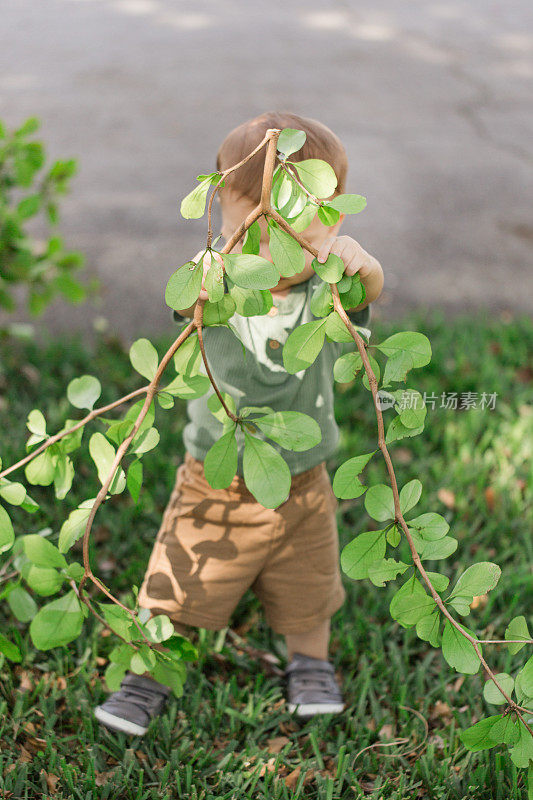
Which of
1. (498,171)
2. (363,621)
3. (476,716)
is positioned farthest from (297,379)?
(498,171)

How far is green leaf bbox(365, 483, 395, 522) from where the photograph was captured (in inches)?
44.0

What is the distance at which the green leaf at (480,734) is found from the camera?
1.19m

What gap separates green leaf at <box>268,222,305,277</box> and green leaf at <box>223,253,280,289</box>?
18 mm

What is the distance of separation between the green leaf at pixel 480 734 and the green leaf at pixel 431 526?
313mm

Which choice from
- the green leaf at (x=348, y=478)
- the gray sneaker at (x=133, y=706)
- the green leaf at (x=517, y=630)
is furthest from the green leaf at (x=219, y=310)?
the gray sneaker at (x=133, y=706)

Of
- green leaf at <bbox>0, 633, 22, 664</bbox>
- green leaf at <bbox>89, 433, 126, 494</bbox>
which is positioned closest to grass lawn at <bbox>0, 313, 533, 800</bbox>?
green leaf at <bbox>0, 633, 22, 664</bbox>

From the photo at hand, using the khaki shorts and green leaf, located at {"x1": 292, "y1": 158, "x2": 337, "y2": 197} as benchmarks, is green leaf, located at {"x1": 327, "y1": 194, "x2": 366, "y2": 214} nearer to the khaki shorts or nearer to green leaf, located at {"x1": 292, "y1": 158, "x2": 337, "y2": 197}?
green leaf, located at {"x1": 292, "y1": 158, "x2": 337, "y2": 197}

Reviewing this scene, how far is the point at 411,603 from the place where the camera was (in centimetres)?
112

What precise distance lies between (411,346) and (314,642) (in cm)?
93

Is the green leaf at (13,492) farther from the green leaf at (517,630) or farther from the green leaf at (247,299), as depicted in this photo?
the green leaf at (517,630)

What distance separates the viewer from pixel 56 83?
239 inches

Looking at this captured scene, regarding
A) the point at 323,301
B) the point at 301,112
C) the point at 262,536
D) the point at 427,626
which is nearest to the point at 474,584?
the point at 427,626

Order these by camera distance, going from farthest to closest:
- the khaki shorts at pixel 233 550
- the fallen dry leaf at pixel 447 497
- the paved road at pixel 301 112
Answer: the paved road at pixel 301 112, the fallen dry leaf at pixel 447 497, the khaki shorts at pixel 233 550

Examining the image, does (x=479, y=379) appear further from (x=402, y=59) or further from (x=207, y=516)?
(x=402, y=59)
